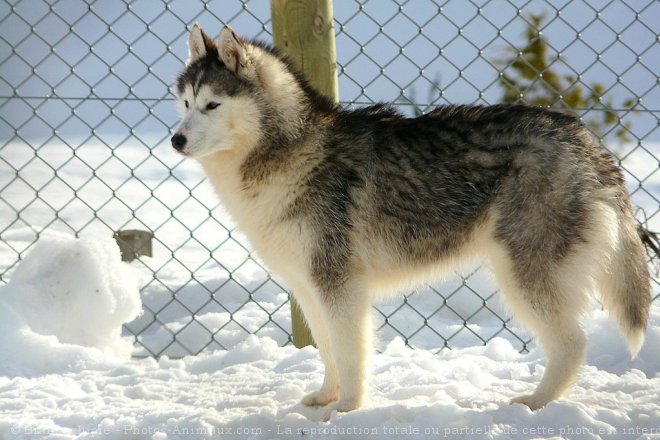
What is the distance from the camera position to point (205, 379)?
388cm

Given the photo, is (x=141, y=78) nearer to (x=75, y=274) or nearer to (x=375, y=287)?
(x=75, y=274)

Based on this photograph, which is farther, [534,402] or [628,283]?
[628,283]

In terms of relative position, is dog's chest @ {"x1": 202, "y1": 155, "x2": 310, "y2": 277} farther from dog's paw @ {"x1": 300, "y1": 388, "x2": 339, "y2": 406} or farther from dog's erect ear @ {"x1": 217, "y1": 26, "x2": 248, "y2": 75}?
dog's paw @ {"x1": 300, "y1": 388, "x2": 339, "y2": 406}

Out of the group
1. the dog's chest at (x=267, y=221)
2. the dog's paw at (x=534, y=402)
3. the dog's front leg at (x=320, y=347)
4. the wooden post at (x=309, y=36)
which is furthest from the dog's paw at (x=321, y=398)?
the wooden post at (x=309, y=36)

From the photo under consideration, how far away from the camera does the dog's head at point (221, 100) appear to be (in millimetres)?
3232

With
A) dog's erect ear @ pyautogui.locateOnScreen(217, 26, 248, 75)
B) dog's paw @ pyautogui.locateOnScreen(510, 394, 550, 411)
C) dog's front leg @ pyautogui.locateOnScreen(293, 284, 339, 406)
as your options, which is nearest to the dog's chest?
dog's front leg @ pyautogui.locateOnScreen(293, 284, 339, 406)

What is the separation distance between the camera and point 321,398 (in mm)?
3438

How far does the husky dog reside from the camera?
3184 millimetres

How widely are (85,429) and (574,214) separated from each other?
A: 1863mm

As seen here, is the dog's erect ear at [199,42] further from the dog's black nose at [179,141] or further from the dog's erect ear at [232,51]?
the dog's black nose at [179,141]

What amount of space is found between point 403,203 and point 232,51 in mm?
863

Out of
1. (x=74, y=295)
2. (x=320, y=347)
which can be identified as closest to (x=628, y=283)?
(x=320, y=347)

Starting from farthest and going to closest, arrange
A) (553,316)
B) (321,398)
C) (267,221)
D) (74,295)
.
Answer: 1. (74,295)
2. (321,398)
3. (267,221)
4. (553,316)

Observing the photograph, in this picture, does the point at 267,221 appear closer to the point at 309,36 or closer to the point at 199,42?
the point at 199,42
